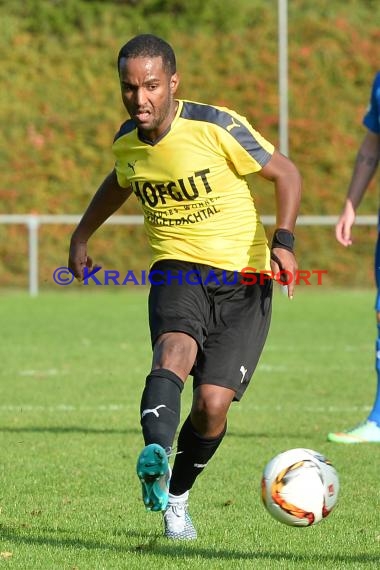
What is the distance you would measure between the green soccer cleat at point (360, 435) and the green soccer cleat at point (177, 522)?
276 cm

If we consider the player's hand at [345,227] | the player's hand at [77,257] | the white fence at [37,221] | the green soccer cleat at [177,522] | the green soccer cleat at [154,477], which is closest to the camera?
the green soccer cleat at [154,477]

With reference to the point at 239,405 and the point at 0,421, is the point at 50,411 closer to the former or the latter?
the point at 0,421

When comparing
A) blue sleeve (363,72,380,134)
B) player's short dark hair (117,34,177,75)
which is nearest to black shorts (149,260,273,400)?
player's short dark hair (117,34,177,75)

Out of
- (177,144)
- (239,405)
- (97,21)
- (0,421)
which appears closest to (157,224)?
(177,144)

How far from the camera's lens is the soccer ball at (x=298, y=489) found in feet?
14.9

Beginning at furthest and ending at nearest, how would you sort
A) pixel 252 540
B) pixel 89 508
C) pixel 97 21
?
pixel 97 21, pixel 89 508, pixel 252 540

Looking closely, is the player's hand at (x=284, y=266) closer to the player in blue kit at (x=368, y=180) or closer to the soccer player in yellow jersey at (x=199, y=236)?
the soccer player in yellow jersey at (x=199, y=236)

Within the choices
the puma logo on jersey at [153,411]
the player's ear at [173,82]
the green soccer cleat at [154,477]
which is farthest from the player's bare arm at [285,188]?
the green soccer cleat at [154,477]

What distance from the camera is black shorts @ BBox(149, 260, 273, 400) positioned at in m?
5.00

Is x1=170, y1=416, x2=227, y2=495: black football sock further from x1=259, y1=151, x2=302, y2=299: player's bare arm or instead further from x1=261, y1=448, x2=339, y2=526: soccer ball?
x1=259, y1=151, x2=302, y2=299: player's bare arm

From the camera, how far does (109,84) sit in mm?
25000

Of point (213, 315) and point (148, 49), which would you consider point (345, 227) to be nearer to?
point (213, 315)

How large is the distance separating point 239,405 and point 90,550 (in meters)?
4.95

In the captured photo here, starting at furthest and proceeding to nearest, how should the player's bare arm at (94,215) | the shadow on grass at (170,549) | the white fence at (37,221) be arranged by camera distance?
the white fence at (37,221)
the player's bare arm at (94,215)
the shadow on grass at (170,549)
